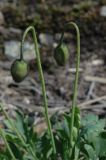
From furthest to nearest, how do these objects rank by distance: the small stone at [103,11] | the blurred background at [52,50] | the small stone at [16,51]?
the small stone at [103,11] < the small stone at [16,51] < the blurred background at [52,50]

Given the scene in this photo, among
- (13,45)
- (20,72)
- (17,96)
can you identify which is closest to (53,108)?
(17,96)

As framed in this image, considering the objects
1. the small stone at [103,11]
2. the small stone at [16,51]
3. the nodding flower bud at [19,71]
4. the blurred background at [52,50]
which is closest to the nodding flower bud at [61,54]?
the nodding flower bud at [19,71]

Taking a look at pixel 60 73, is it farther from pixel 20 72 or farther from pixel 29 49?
pixel 20 72

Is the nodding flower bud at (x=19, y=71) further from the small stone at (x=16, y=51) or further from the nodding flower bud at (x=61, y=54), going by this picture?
the small stone at (x=16, y=51)

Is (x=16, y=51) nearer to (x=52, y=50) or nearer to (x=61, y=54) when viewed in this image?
(x=52, y=50)

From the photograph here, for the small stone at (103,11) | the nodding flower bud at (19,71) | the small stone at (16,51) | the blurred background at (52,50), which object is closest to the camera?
the nodding flower bud at (19,71)

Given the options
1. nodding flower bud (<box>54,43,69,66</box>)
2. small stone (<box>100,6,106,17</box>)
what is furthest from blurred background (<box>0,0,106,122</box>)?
nodding flower bud (<box>54,43,69,66</box>)

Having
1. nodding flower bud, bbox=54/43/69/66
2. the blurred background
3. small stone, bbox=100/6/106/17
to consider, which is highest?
nodding flower bud, bbox=54/43/69/66

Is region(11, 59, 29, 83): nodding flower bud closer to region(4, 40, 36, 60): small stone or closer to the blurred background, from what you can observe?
the blurred background
